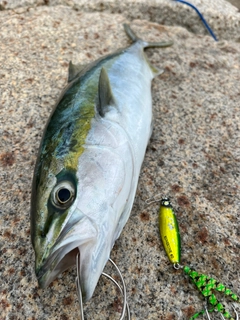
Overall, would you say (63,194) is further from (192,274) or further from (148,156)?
(148,156)

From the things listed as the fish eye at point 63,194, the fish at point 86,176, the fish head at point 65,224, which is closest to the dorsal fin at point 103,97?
the fish at point 86,176

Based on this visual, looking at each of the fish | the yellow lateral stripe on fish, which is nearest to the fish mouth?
the fish

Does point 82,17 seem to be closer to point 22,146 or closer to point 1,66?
point 1,66

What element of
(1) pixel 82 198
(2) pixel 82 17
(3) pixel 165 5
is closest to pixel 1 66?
(2) pixel 82 17

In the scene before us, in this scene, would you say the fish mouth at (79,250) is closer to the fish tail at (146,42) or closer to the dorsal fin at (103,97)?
the dorsal fin at (103,97)

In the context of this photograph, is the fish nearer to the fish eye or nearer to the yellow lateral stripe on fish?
the fish eye

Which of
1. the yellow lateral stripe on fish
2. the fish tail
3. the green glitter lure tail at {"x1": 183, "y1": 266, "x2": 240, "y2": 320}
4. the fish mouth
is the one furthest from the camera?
the fish tail
